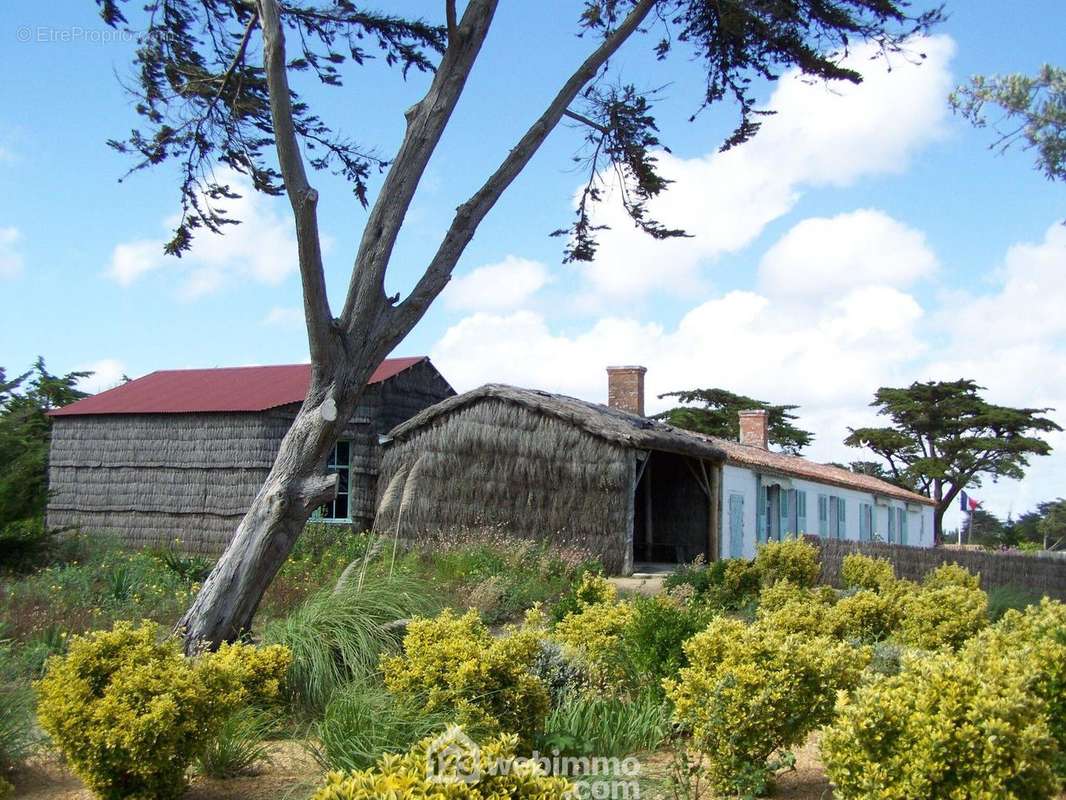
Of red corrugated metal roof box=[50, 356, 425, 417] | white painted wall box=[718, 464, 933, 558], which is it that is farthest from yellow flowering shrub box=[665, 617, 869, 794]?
white painted wall box=[718, 464, 933, 558]

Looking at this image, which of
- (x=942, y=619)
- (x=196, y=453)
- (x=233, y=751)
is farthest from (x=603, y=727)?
(x=196, y=453)

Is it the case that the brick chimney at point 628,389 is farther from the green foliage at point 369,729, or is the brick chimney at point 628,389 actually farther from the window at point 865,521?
the green foliage at point 369,729

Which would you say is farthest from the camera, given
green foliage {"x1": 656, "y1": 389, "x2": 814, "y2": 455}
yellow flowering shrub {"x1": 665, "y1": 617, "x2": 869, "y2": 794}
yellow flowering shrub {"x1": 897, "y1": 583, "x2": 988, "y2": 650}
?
green foliage {"x1": 656, "y1": 389, "x2": 814, "y2": 455}

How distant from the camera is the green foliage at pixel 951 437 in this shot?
41.8 metres

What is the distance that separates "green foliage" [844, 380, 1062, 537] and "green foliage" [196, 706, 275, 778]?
40863 millimetres

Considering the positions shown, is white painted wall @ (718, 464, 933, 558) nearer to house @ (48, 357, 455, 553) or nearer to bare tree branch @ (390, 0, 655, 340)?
house @ (48, 357, 455, 553)

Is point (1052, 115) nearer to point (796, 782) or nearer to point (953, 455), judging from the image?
point (796, 782)

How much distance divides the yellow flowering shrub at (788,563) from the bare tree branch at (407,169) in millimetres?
7653

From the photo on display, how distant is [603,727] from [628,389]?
19291mm

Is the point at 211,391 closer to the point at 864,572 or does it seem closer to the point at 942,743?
the point at 864,572

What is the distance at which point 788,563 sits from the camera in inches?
544

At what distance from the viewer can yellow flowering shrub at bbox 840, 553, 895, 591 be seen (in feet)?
44.1

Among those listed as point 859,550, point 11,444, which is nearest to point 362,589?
point 11,444

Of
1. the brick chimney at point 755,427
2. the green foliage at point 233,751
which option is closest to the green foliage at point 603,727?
the green foliage at point 233,751
